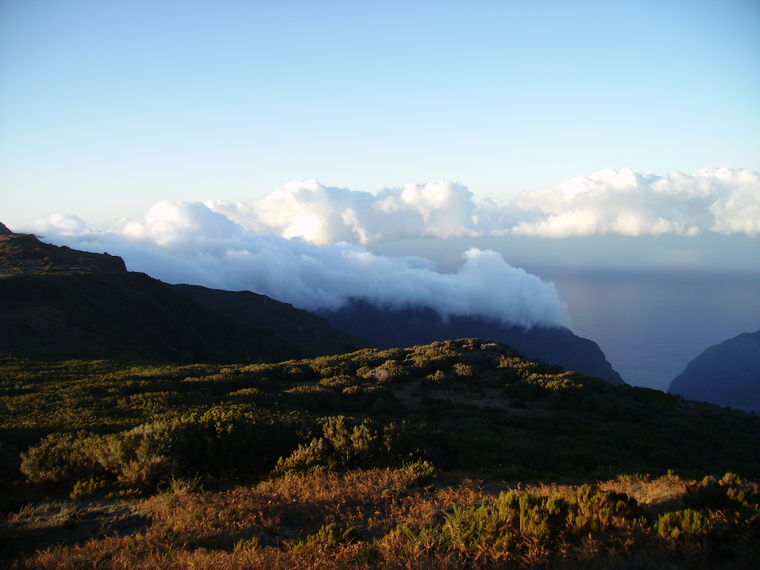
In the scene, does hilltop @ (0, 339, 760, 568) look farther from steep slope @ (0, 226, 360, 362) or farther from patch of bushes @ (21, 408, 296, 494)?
steep slope @ (0, 226, 360, 362)

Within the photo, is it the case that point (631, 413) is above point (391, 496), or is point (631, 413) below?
below

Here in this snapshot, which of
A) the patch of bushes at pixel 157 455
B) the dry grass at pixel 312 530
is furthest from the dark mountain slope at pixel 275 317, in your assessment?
the dry grass at pixel 312 530

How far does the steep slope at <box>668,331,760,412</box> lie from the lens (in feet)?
216

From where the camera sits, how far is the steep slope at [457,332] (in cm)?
11738

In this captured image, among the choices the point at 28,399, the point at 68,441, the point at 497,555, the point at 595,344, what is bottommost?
the point at 595,344

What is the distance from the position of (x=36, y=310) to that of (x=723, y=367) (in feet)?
307

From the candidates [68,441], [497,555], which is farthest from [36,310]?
[497,555]

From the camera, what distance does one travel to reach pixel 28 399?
16.0 meters

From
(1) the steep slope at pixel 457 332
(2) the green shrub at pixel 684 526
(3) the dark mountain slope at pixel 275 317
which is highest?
(2) the green shrub at pixel 684 526

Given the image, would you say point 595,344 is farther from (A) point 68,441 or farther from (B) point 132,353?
(A) point 68,441

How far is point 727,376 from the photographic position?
2950 inches

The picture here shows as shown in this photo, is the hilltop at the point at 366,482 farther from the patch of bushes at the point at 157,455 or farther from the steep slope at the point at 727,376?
the steep slope at the point at 727,376

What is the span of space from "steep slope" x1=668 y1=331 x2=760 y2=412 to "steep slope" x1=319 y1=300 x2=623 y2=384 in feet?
70.7

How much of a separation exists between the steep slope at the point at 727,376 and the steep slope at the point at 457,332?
21.5 m
